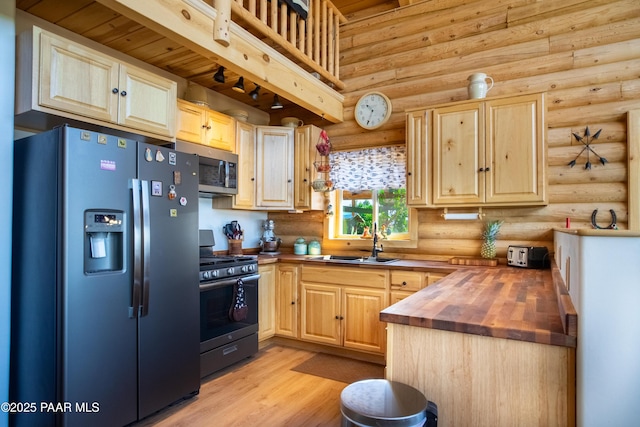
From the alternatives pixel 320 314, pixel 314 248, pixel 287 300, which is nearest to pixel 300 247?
pixel 314 248

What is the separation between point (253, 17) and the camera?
8.88 ft

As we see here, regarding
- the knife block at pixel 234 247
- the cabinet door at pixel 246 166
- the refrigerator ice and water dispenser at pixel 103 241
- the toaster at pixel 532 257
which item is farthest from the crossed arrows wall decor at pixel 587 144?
the refrigerator ice and water dispenser at pixel 103 241

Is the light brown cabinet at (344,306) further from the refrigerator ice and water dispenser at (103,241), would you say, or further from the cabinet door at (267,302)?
the refrigerator ice and water dispenser at (103,241)

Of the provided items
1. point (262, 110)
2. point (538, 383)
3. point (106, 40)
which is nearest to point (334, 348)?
point (538, 383)

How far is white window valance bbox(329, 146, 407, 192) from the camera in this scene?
378 cm

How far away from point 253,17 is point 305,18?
79 cm

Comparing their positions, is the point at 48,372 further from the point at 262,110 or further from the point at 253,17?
the point at 262,110

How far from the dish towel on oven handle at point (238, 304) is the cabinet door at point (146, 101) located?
4.33ft

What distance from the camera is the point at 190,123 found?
3174mm

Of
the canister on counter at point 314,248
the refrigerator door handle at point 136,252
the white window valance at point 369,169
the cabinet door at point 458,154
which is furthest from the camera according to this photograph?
the canister on counter at point 314,248

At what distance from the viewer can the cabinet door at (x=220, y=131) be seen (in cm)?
335

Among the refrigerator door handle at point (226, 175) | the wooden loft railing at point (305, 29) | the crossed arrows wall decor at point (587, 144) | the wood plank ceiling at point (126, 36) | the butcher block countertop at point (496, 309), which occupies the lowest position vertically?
the butcher block countertop at point (496, 309)

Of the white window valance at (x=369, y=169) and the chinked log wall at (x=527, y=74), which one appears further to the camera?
the white window valance at (x=369, y=169)

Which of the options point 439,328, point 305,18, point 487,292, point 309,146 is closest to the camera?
point 439,328
